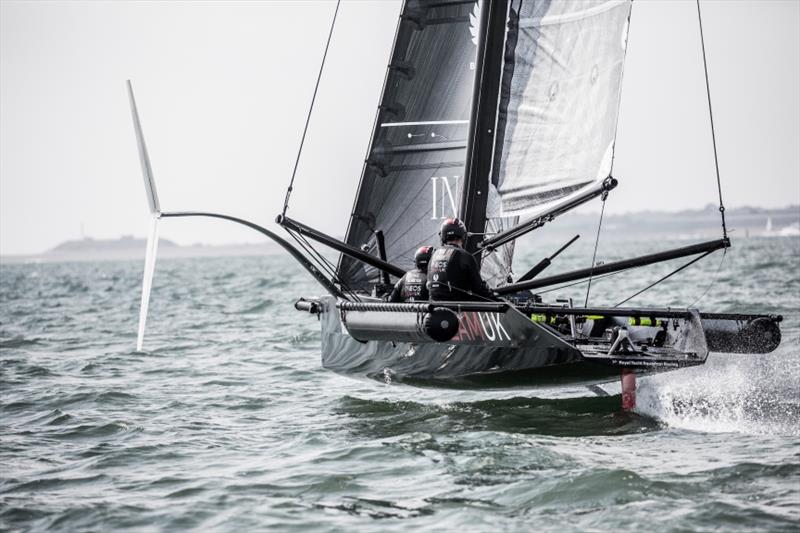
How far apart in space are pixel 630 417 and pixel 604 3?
3.92m

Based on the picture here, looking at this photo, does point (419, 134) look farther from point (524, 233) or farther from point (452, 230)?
point (452, 230)

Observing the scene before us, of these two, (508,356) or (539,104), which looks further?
(539,104)

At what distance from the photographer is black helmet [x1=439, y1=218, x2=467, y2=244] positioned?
9.76 metres

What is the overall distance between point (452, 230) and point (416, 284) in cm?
77

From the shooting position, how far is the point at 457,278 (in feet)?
31.8

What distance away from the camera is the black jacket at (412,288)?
1022 centimetres

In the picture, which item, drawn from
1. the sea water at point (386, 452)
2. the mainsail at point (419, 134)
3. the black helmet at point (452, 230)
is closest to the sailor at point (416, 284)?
the black helmet at point (452, 230)

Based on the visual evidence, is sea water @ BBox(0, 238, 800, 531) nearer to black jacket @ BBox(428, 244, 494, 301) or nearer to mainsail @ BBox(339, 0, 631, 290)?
black jacket @ BBox(428, 244, 494, 301)

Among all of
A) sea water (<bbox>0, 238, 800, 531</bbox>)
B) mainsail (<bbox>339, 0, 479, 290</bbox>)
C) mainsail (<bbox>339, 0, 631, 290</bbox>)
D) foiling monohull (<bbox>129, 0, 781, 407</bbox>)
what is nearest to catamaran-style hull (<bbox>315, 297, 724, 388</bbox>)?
foiling monohull (<bbox>129, 0, 781, 407</bbox>)

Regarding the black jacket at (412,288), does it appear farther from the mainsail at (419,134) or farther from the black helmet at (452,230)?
the mainsail at (419,134)

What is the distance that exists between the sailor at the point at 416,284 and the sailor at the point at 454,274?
403 mm

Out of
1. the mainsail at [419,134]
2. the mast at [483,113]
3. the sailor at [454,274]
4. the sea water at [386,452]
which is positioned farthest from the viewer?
the mainsail at [419,134]

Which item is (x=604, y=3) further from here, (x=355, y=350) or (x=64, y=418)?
(x=64, y=418)

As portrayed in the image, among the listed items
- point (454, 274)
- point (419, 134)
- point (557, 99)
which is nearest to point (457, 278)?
point (454, 274)
